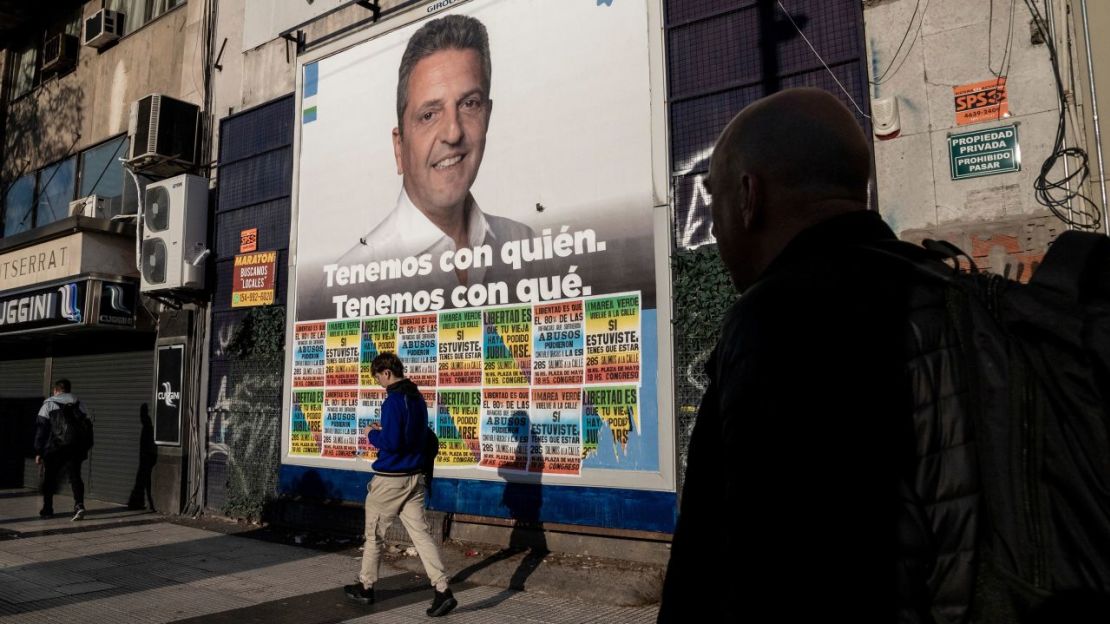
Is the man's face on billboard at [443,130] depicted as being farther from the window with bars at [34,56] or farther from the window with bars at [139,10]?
the window with bars at [34,56]

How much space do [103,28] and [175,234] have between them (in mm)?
5345

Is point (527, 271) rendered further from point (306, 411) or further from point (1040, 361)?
point (1040, 361)

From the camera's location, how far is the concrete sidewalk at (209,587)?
6004 millimetres

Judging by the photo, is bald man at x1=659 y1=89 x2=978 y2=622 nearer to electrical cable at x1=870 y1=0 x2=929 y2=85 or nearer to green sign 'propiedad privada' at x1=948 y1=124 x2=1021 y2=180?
green sign 'propiedad privada' at x1=948 y1=124 x2=1021 y2=180

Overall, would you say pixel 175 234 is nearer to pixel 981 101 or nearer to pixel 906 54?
pixel 906 54

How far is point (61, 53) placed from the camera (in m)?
Result: 15.0

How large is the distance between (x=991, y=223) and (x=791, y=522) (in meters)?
5.68

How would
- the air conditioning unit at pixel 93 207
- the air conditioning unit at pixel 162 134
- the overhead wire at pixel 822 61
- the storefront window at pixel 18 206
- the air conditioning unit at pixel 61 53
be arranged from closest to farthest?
the overhead wire at pixel 822 61 → the air conditioning unit at pixel 162 134 → the air conditioning unit at pixel 93 207 → the air conditioning unit at pixel 61 53 → the storefront window at pixel 18 206

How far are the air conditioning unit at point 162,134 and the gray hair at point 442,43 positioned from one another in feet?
14.4

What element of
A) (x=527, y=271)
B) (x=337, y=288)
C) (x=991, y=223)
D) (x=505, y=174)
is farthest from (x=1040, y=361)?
(x=337, y=288)

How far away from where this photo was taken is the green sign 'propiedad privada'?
5832 millimetres

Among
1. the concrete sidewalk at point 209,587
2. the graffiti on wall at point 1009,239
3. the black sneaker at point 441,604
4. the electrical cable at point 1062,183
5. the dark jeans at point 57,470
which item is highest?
the electrical cable at point 1062,183

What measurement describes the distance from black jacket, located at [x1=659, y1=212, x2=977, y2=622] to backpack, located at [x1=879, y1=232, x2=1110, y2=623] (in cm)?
3

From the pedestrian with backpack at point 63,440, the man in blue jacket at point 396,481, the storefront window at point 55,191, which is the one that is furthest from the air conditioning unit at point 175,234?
the man in blue jacket at point 396,481
